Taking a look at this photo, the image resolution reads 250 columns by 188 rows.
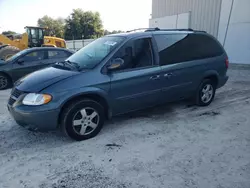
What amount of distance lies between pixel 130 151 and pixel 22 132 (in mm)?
2064

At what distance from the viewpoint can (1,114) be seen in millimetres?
4695

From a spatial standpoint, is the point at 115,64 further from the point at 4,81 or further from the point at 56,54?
the point at 4,81

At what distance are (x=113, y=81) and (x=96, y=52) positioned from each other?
0.75 meters

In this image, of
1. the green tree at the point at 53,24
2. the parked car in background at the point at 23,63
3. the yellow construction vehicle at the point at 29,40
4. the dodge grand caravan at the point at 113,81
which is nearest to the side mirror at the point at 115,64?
the dodge grand caravan at the point at 113,81

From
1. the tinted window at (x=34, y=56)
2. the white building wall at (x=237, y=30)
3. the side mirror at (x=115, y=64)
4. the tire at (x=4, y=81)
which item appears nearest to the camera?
the side mirror at (x=115, y=64)

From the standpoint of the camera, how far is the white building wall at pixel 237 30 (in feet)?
35.5

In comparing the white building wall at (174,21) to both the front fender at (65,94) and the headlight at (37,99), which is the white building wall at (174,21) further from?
the headlight at (37,99)

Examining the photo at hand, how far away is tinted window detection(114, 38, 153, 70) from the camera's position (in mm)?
3646

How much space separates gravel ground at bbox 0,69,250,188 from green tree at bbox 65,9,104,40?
45.2 meters

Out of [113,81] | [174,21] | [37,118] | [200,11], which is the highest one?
[200,11]

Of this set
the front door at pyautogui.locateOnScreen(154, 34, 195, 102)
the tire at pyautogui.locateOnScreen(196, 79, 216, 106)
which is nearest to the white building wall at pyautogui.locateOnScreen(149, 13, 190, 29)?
the tire at pyautogui.locateOnScreen(196, 79, 216, 106)

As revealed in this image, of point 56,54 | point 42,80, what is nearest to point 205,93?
point 42,80

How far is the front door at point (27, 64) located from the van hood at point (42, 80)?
4.27m

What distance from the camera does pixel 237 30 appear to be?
1119cm
